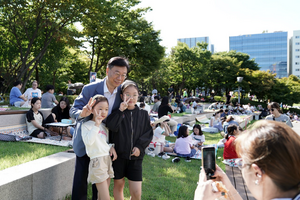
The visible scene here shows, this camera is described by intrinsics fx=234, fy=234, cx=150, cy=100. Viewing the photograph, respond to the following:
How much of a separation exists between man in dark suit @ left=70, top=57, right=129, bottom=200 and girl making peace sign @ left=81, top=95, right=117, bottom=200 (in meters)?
0.14

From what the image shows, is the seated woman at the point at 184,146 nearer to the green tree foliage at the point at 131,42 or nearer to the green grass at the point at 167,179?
the green grass at the point at 167,179

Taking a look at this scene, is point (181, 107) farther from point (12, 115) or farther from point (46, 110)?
point (12, 115)

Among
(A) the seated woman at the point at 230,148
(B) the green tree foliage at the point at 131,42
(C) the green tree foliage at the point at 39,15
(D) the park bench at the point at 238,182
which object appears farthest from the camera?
(B) the green tree foliage at the point at 131,42

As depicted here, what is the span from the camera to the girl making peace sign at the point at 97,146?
2632 millimetres

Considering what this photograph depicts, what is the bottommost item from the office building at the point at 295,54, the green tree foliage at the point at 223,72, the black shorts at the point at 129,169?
the black shorts at the point at 129,169

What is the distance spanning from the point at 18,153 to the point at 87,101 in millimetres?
2627

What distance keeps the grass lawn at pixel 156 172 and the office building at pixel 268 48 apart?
5069 inches

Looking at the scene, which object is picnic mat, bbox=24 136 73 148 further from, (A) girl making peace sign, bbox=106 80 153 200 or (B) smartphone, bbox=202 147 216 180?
(B) smartphone, bbox=202 147 216 180

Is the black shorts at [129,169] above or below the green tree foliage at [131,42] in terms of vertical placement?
below

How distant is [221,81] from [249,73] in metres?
5.47

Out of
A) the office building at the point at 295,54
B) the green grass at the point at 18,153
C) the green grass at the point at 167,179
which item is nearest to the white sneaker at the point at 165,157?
the green grass at the point at 167,179

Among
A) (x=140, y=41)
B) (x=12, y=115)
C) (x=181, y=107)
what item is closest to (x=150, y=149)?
(x=12, y=115)

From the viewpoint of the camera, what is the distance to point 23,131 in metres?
7.06

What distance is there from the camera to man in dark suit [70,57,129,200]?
276 centimetres
